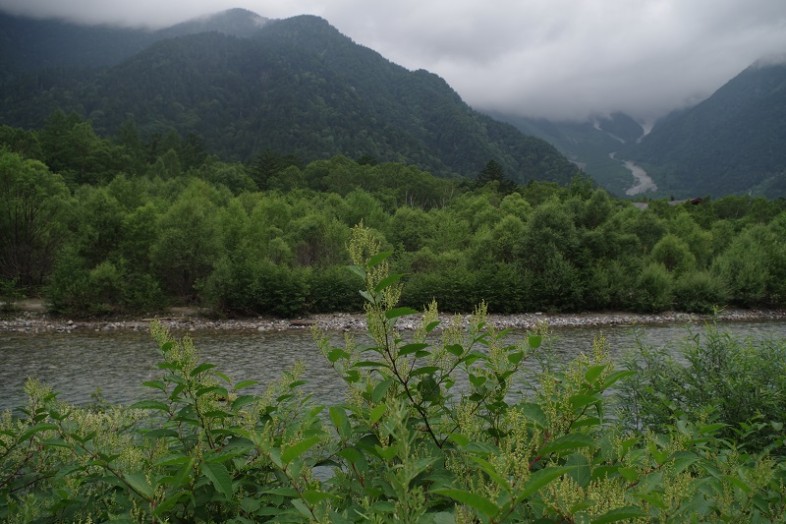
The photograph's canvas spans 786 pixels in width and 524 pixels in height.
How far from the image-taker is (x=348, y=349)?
2.96m

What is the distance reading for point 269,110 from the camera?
147m

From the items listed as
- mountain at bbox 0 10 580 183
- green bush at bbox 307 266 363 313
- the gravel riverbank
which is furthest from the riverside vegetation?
mountain at bbox 0 10 580 183

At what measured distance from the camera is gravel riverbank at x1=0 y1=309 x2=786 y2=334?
31.0m

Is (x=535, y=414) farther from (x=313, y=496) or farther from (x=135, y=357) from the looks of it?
(x=135, y=357)

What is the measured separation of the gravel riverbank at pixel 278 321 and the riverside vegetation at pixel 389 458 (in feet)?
84.7

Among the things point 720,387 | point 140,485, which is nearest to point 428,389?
point 140,485

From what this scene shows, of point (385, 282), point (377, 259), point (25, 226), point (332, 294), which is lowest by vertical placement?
point (332, 294)

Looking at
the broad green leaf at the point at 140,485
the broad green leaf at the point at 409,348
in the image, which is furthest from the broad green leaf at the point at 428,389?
the broad green leaf at the point at 140,485

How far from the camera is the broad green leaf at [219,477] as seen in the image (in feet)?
7.21

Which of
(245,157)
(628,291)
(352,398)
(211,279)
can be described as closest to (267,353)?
(211,279)

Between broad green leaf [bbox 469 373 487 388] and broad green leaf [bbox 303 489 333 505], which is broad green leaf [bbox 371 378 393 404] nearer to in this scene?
broad green leaf [bbox 469 373 487 388]

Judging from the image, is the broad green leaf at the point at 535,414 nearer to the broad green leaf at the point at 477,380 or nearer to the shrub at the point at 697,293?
the broad green leaf at the point at 477,380

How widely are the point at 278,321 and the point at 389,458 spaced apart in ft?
111

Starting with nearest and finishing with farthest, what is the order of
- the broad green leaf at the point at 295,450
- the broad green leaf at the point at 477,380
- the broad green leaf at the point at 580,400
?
1. the broad green leaf at the point at 295,450
2. the broad green leaf at the point at 580,400
3. the broad green leaf at the point at 477,380
